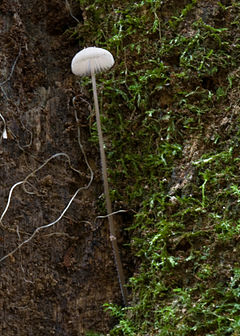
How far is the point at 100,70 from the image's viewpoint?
2123 millimetres

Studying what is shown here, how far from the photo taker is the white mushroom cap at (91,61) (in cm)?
193

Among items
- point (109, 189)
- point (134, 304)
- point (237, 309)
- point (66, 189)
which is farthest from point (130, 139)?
point (237, 309)

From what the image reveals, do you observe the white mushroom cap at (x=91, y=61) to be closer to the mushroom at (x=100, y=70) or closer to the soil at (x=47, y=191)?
the mushroom at (x=100, y=70)

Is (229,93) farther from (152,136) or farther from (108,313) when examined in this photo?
(108,313)

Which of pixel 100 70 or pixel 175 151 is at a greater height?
pixel 100 70

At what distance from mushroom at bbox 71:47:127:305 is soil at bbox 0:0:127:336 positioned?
11 centimetres

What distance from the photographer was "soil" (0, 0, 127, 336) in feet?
6.02

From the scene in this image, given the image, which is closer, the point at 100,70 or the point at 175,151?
the point at 175,151

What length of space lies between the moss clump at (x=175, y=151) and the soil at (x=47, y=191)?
12cm

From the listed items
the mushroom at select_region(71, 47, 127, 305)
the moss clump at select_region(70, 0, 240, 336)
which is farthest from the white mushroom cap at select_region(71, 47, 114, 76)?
the moss clump at select_region(70, 0, 240, 336)

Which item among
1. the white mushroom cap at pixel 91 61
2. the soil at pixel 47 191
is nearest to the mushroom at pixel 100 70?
the white mushroom cap at pixel 91 61

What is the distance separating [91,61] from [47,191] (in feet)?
2.09

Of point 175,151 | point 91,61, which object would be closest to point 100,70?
point 91,61

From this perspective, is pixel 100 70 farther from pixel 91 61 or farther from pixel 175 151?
pixel 175 151
